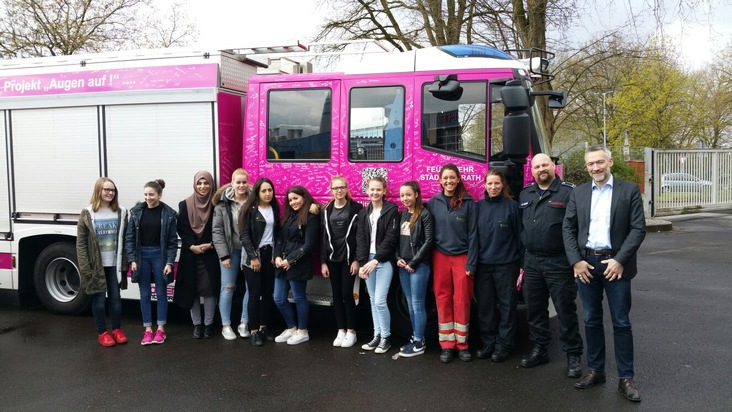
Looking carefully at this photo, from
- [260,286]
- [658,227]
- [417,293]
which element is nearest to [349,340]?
[417,293]

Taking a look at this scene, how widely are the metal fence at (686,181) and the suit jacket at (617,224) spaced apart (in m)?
14.5

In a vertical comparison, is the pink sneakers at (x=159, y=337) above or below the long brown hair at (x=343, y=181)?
below

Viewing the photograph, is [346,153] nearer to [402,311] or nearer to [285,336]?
[402,311]

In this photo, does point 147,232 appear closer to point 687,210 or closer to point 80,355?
point 80,355

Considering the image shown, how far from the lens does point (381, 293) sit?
19.4 ft

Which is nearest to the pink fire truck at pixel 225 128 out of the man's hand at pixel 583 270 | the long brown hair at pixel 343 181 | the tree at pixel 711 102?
the long brown hair at pixel 343 181

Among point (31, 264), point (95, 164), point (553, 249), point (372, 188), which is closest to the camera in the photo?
point (553, 249)

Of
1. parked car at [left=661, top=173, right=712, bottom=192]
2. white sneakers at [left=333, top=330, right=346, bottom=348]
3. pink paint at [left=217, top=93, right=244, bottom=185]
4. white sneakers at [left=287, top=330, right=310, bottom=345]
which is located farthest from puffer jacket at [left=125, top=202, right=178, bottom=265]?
parked car at [left=661, top=173, right=712, bottom=192]

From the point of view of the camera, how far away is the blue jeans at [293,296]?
245 inches

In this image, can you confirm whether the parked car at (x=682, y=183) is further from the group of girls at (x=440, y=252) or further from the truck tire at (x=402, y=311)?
the group of girls at (x=440, y=252)

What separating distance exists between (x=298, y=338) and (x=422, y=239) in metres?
1.71

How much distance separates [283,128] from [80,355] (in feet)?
9.88

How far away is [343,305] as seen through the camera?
6.25m

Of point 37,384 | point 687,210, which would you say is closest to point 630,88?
point 687,210
